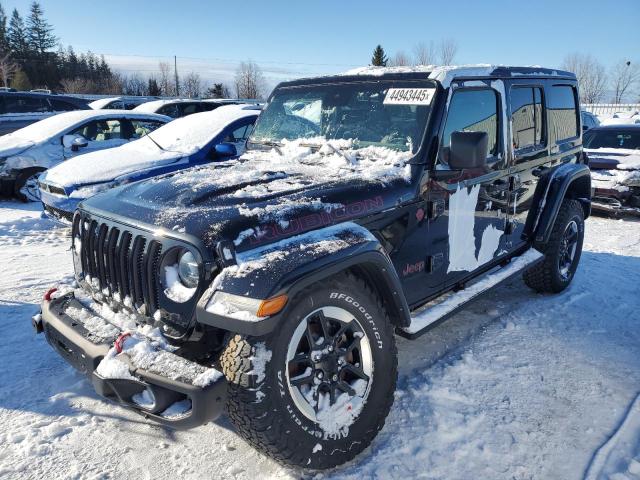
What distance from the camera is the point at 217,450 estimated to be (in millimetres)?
2607

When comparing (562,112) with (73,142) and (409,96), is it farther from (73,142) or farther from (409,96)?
(73,142)

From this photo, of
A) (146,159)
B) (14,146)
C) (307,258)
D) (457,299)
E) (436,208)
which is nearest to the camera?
(307,258)

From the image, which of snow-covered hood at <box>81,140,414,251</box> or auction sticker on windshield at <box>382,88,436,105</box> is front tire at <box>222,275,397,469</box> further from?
auction sticker on windshield at <box>382,88,436,105</box>

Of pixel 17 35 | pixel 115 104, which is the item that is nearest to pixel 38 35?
pixel 17 35

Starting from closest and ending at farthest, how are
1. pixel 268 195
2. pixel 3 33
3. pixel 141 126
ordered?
pixel 268 195
pixel 141 126
pixel 3 33

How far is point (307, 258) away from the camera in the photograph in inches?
89.1

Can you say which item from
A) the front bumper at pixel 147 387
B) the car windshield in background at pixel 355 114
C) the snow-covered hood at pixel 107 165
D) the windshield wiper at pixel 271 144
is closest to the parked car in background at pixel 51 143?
the snow-covered hood at pixel 107 165

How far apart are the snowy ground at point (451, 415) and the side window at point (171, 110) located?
11798mm

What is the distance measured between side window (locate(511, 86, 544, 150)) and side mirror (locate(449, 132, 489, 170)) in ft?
3.62

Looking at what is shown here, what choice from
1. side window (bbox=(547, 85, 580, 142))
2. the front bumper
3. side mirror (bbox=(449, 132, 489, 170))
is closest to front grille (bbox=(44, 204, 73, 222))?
the front bumper

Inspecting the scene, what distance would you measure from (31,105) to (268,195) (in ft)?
34.6

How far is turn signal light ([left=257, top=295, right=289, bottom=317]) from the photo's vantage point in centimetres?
206

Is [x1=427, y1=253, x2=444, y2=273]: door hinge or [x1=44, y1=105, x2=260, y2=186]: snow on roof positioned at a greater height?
[x1=44, y1=105, x2=260, y2=186]: snow on roof

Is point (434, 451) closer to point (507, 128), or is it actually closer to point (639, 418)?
point (639, 418)
